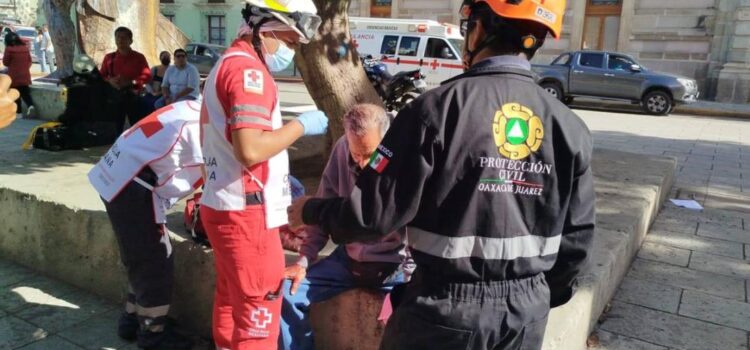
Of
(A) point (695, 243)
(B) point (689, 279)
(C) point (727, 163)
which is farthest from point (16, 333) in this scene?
(C) point (727, 163)

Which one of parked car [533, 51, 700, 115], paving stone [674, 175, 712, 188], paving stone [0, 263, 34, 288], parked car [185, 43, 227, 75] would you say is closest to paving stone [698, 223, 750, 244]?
paving stone [674, 175, 712, 188]

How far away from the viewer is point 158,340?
2965mm

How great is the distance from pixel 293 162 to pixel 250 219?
3624 millimetres

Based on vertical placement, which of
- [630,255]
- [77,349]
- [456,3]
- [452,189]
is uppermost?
[456,3]

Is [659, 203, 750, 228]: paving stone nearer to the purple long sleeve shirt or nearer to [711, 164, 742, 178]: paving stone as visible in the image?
[711, 164, 742, 178]: paving stone

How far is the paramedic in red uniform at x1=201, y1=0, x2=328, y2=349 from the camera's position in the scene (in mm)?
2086

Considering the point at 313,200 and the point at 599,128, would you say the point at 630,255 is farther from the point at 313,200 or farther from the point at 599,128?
the point at 599,128

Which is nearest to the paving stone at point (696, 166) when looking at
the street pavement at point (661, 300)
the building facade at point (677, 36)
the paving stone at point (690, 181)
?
the paving stone at point (690, 181)

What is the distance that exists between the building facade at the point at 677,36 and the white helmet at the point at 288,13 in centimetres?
1588

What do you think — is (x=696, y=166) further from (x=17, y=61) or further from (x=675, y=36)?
(x=675, y=36)

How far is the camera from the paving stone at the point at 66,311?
334 centimetres

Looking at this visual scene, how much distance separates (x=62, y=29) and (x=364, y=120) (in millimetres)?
10286

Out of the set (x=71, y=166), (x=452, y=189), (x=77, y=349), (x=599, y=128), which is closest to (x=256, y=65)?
(x=452, y=189)

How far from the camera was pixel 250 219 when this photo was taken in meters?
2.17
